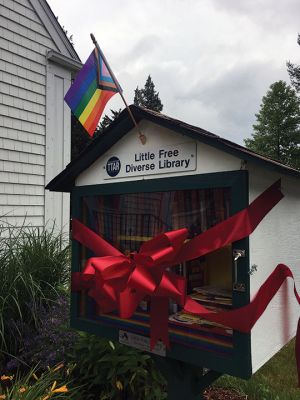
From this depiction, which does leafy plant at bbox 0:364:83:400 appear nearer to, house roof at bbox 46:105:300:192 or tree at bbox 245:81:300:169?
house roof at bbox 46:105:300:192

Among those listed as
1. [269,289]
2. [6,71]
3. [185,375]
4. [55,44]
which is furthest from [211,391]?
[55,44]

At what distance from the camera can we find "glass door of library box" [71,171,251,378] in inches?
52.9

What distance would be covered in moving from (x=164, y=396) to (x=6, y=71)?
4833 mm

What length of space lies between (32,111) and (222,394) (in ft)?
15.5

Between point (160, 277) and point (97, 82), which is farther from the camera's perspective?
point (97, 82)

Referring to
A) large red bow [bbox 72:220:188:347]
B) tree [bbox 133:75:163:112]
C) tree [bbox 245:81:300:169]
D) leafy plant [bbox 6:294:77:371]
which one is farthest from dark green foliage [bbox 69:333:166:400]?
tree [bbox 133:75:163:112]

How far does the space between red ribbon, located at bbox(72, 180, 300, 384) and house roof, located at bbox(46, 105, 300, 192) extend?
16 cm

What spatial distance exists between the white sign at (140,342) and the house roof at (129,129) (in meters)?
0.78

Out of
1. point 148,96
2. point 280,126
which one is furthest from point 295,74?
point 148,96

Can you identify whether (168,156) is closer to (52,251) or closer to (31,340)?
(31,340)

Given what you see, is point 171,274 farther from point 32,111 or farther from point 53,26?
point 53,26

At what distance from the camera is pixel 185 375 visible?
1.66 meters

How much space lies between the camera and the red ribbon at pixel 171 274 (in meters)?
1.32

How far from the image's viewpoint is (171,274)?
1401 millimetres
